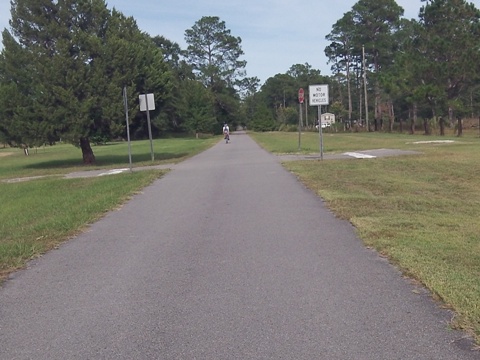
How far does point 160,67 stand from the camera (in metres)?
30.5

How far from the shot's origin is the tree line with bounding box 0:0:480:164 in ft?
86.2

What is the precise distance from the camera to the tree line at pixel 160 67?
26.3 metres

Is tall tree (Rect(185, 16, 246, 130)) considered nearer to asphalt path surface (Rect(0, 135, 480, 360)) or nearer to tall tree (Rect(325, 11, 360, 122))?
tall tree (Rect(325, 11, 360, 122))

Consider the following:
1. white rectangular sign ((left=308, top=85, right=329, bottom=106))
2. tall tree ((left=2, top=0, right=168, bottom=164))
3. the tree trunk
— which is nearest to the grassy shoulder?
white rectangular sign ((left=308, top=85, right=329, bottom=106))

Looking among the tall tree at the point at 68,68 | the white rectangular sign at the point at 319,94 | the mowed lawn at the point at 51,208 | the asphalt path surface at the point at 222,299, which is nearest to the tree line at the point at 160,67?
the tall tree at the point at 68,68

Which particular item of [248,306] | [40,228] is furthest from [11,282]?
[40,228]

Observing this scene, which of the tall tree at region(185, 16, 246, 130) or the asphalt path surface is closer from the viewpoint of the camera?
the asphalt path surface

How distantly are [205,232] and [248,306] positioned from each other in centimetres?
368

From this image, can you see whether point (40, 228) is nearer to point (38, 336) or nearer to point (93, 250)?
point (93, 250)

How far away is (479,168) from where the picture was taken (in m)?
17.3

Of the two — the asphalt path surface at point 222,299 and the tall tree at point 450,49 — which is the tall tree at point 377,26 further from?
the asphalt path surface at point 222,299

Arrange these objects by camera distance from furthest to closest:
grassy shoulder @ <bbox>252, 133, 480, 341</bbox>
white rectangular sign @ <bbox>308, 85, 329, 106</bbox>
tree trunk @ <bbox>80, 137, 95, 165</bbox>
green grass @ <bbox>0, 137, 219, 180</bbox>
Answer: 1. tree trunk @ <bbox>80, 137, 95, 165</bbox>
2. green grass @ <bbox>0, 137, 219, 180</bbox>
3. white rectangular sign @ <bbox>308, 85, 329, 106</bbox>
4. grassy shoulder @ <bbox>252, 133, 480, 341</bbox>

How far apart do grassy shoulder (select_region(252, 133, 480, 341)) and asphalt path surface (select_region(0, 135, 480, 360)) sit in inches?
10.0

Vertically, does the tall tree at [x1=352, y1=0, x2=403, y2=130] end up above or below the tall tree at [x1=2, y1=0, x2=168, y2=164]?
above
